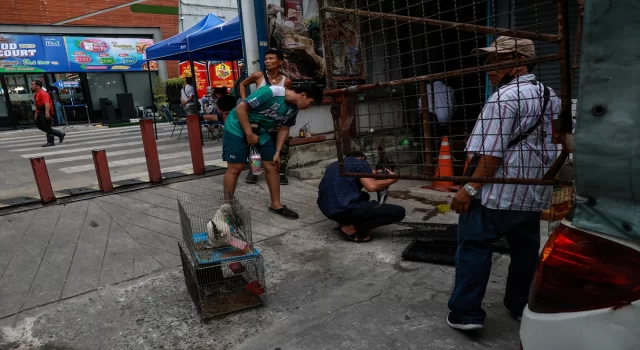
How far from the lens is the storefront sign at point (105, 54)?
19.0m

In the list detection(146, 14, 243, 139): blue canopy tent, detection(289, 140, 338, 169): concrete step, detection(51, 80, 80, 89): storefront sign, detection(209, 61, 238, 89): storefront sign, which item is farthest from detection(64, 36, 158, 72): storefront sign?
detection(289, 140, 338, 169): concrete step

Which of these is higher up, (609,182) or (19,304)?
(609,182)

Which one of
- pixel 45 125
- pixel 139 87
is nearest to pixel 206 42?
pixel 45 125

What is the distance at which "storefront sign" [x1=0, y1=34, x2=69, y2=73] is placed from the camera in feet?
56.0

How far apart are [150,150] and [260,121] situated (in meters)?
1.86

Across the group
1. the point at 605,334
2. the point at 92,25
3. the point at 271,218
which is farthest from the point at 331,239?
the point at 92,25

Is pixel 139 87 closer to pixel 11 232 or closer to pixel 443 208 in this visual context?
pixel 11 232

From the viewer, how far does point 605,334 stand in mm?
1179

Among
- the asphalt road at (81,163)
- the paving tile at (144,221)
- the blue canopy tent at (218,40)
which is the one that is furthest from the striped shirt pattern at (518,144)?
the blue canopy tent at (218,40)

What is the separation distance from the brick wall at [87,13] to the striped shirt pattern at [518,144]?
20490mm

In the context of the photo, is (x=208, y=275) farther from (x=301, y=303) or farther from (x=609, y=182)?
(x=609, y=182)

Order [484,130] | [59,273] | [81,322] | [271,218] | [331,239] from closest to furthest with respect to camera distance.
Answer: [484,130] → [81,322] → [59,273] → [331,239] → [271,218]

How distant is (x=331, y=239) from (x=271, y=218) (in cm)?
94

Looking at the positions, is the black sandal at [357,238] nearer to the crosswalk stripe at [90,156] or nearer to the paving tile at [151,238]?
the paving tile at [151,238]
